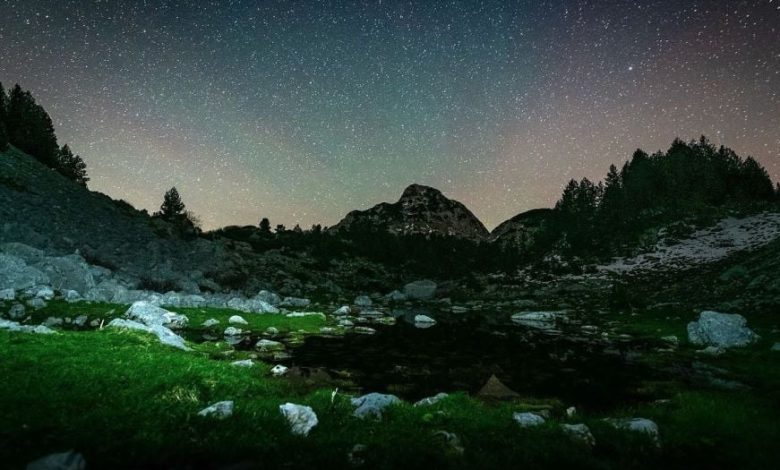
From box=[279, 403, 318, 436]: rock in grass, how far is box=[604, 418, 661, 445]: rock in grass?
9.01m

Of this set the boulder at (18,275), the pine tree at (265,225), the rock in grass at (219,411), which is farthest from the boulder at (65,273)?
the pine tree at (265,225)

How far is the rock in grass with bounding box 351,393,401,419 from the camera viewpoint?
12.6 metres

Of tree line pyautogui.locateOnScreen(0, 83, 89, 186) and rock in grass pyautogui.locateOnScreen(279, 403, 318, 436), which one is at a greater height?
tree line pyautogui.locateOnScreen(0, 83, 89, 186)

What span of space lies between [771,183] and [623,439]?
177 metres

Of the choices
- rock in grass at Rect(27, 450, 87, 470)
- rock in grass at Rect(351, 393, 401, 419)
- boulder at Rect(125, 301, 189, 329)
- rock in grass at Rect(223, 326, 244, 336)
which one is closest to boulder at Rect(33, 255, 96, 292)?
boulder at Rect(125, 301, 189, 329)

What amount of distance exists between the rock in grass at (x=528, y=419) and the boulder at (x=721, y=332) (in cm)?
2218

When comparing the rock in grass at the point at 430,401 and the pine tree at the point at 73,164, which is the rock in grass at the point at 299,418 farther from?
the pine tree at the point at 73,164

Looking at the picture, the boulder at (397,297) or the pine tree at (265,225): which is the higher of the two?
the pine tree at (265,225)

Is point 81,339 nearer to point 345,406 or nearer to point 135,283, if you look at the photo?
point 345,406

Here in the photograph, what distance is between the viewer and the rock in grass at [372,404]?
41.4 feet

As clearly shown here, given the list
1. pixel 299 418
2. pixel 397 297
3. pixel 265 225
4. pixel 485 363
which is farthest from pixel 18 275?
pixel 265 225

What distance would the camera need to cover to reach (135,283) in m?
51.5

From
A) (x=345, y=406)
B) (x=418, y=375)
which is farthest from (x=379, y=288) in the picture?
(x=345, y=406)

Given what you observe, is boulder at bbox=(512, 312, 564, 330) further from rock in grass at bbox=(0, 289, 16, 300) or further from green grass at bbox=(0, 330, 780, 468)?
rock in grass at bbox=(0, 289, 16, 300)
